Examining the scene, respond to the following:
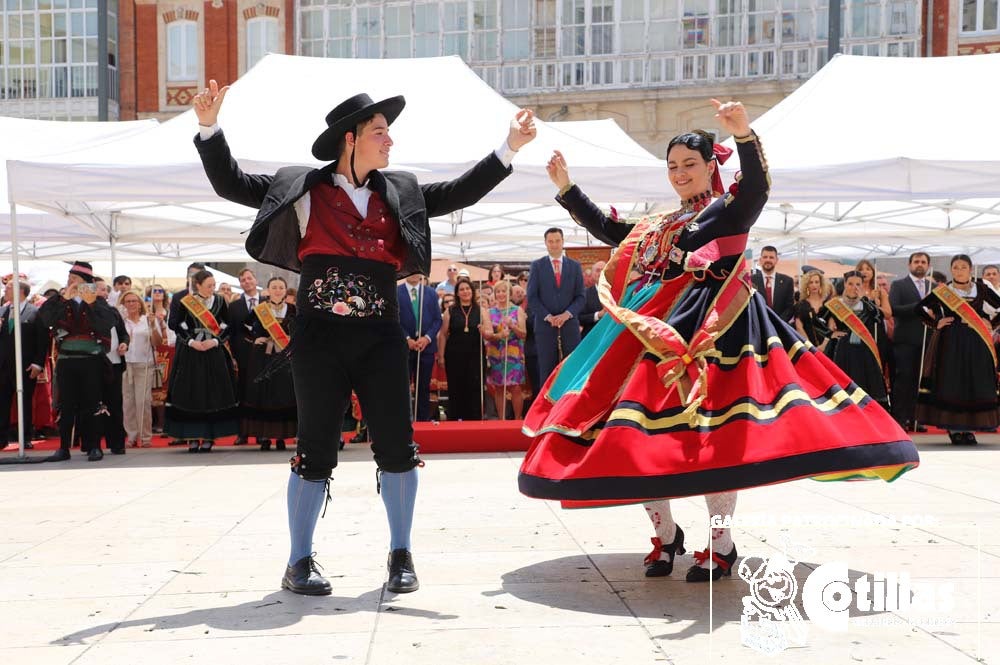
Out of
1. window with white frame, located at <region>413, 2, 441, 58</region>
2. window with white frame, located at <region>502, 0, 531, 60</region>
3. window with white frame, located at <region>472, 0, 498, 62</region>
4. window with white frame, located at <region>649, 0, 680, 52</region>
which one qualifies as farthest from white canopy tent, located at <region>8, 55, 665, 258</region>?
window with white frame, located at <region>413, 2, 441, 58</region>

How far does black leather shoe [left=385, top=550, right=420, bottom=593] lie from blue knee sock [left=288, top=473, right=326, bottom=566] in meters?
0.32

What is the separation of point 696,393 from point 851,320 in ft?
24.3

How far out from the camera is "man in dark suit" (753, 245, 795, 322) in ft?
36.8

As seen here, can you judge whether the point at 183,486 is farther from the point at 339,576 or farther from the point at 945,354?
the point at 945,354

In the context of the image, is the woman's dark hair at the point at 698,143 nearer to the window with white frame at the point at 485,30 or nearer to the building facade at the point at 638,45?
the building facade at the point at 638,45

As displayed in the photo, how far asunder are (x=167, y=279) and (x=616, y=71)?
1235cm

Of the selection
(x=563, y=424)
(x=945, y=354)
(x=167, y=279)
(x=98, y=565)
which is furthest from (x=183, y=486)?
(x=167, y=279)

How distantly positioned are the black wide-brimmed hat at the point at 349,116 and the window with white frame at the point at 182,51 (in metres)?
29.6

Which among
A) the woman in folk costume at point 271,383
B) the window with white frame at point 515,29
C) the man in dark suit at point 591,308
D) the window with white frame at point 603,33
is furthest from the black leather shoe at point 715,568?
the window with white frame at point 515,29

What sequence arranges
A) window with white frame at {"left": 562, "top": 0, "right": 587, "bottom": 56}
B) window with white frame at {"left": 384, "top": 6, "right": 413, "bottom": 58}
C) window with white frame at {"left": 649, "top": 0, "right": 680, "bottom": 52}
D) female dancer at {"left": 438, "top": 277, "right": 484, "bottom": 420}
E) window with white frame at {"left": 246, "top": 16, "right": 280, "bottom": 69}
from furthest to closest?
window with white frame at {"left": 246, "top": 16, "right": 280, "bottom": 69} < window with white frame at {"left": 384, "top": 6, "right": 413, "bottom": 58} < window with white frame at {"left": 562, "top": 0, "right": 587, "bottom": 56} < window with white frame at {"left": 649, "top": 0, "right": 680, "bottom": 52} < female dancer at {"left": 438, "top": 277, "right": 484, "bottom": 420}

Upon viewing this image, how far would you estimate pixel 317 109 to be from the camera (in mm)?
10789

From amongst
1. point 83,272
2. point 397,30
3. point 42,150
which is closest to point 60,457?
point 83,272

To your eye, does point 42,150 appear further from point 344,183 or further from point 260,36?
point 260,36

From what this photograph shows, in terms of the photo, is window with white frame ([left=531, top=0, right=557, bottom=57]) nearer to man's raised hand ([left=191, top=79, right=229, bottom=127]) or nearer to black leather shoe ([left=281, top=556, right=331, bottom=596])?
man's raised hand ([left=191, top=79, right=229, bottom=127])
